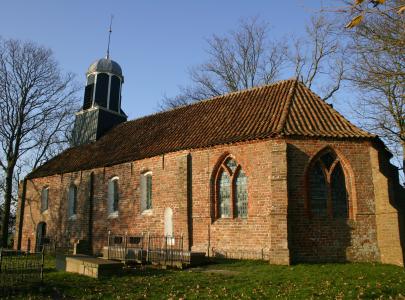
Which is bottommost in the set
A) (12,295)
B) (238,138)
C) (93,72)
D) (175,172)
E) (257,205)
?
(12,295)

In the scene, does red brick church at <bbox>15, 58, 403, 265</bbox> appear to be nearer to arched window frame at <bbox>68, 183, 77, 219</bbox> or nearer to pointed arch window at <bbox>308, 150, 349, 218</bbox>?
pointed arch window at <bbox>308, 150, 349, 218</bbox>

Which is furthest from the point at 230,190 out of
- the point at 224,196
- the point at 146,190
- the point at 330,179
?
the point at 146,190

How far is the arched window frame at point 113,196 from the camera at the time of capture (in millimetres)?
20594

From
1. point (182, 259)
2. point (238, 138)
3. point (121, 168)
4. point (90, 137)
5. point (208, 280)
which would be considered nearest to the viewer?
point (208, 280)

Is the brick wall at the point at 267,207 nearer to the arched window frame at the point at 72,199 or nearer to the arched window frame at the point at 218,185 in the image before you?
the arched window frame at the point at 218,185

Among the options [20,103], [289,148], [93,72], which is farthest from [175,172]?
[20,103]

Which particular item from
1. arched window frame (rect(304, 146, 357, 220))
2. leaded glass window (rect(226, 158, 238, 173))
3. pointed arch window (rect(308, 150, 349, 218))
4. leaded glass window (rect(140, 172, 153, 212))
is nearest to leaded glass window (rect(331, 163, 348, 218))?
pointed arch window (rect(308, 150, 349, 218))

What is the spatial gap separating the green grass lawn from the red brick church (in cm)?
184

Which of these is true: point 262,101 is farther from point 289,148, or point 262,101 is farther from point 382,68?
point 382,68

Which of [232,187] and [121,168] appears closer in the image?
[232,187]

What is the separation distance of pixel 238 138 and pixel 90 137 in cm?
1371

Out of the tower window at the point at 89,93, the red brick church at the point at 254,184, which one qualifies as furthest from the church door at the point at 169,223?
the tower window at the point at 89,93

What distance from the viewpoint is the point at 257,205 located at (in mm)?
15188

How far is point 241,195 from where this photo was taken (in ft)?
52.4
